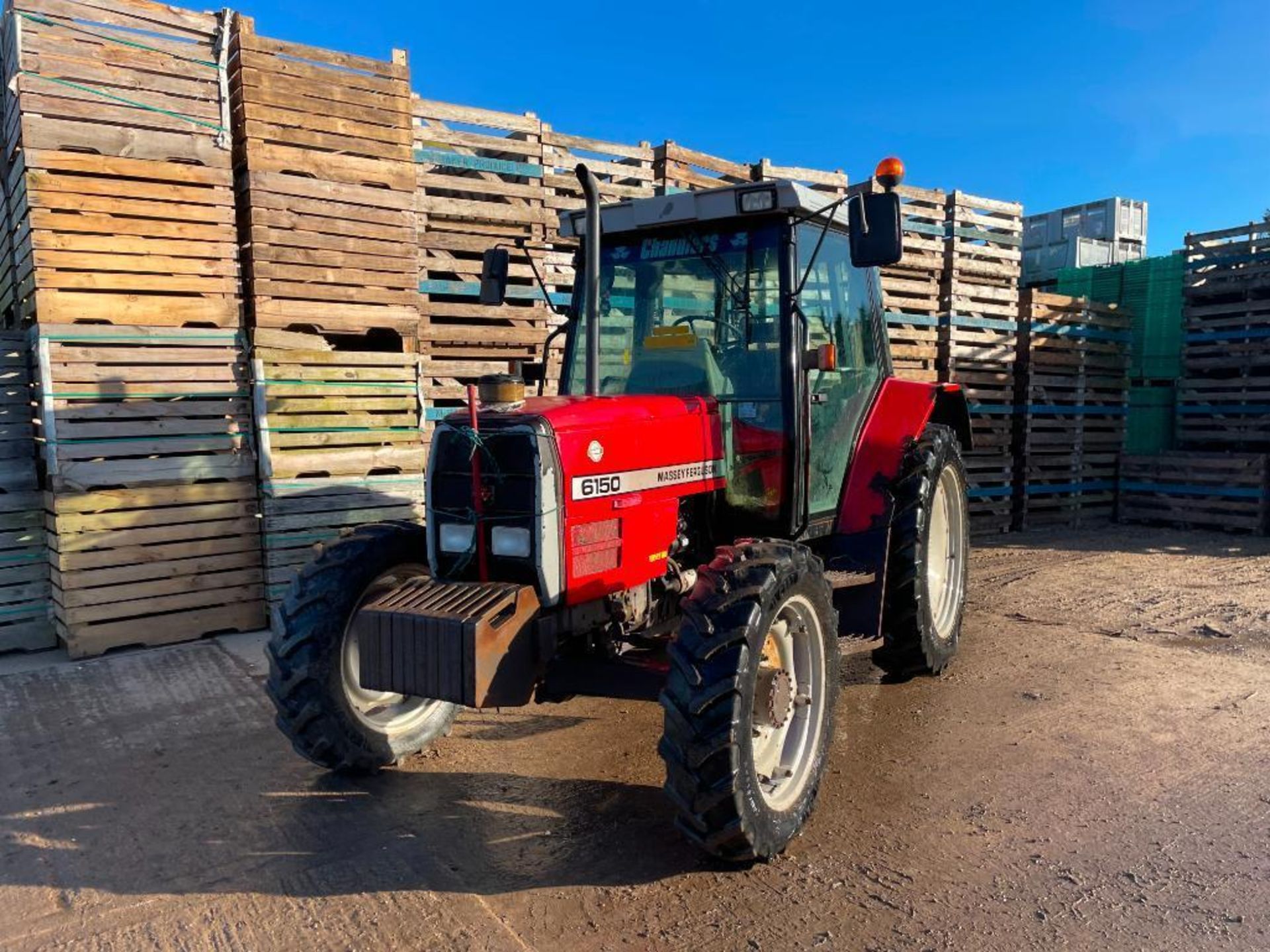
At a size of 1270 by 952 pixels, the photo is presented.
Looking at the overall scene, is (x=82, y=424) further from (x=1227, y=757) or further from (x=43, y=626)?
(x=1227, y=757)

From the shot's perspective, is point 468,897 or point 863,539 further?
point 863,539

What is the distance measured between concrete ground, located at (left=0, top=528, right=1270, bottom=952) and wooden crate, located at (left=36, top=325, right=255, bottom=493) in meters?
1.20

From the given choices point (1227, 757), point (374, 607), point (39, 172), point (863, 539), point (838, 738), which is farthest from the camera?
point (39, 172)

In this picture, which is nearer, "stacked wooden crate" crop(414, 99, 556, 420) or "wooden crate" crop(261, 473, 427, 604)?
"wooden crate" crop(261, 473, 427, 604)

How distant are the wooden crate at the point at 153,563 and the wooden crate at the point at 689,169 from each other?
4.15m

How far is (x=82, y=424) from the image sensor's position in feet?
17.7

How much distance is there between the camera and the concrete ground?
107 inches

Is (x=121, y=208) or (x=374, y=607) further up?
(x=121, y=208)

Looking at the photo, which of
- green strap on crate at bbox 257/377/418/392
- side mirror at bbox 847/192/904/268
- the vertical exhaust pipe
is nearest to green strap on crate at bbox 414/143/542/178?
green strap on crate at bbox 257/377/418/392

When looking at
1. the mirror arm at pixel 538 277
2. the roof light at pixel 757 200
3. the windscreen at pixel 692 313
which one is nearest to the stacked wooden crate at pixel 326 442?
the mirror arm at pixel 538 277

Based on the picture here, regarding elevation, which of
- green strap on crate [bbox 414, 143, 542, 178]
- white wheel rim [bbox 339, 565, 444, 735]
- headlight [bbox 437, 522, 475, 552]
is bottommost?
white wheel rim [bbox 339, 565, 444, 735]

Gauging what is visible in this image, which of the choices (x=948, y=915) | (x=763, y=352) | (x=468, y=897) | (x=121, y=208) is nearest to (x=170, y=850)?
(x=468, y=897)

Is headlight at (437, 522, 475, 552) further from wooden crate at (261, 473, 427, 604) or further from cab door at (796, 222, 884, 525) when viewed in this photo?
→ wooden crate at (261, 473, 427, 604)

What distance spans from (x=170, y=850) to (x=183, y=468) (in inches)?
123
